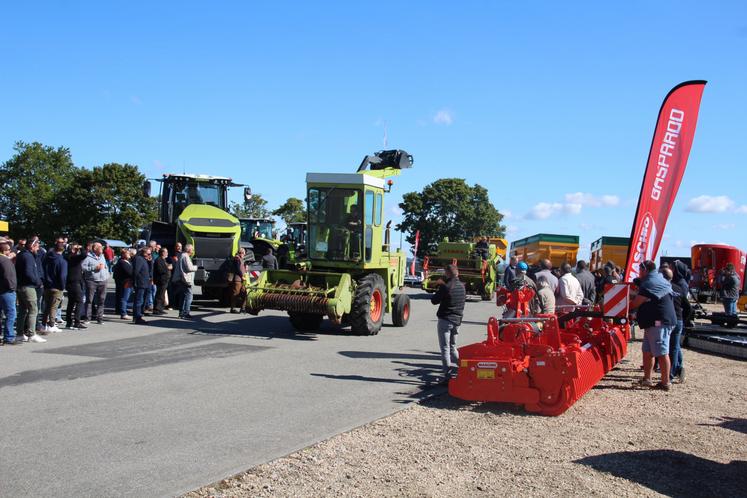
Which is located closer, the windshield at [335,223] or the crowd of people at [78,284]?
the crowd of people at [78,284]

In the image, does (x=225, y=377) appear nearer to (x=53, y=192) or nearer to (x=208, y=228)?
(x=208, y=228)

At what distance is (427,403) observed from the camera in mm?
7840

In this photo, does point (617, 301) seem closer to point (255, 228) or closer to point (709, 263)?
point (255, 228)

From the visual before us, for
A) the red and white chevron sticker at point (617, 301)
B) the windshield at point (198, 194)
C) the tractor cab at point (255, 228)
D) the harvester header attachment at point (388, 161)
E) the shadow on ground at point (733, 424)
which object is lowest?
the shadow on ground at point (733, 424)

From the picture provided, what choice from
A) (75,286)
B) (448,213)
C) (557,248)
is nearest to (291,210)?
(448,213)

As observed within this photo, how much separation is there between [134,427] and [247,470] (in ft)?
5.71

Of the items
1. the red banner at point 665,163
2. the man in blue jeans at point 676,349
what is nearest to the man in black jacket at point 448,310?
the man in blue jeans at point 676,349

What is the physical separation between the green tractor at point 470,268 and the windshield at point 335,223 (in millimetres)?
11431

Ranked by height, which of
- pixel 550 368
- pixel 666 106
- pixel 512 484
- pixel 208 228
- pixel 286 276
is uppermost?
pixel 666 106

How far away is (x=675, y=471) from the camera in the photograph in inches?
218

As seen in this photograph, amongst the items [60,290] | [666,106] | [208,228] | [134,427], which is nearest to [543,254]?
[208,228]

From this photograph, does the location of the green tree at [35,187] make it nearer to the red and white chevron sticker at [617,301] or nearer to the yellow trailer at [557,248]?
the yellow trailer at [557,248]

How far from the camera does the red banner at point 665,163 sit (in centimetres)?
1099

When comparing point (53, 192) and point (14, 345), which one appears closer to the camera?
point (14, 345)
